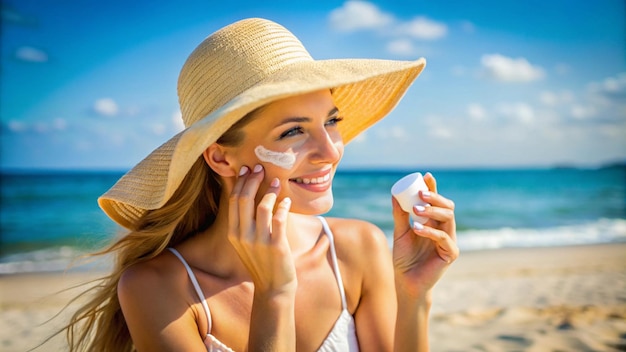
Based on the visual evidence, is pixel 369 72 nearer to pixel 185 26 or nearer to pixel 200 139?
pixel 200 139

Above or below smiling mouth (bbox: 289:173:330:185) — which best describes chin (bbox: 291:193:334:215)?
below

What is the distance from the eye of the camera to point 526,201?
94.5ft

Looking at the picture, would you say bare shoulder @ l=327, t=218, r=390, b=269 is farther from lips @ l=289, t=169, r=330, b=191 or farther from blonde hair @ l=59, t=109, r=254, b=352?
blonde hair @ l=59, t=109, r=254, b=352

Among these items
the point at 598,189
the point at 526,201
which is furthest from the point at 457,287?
the point at 598,189

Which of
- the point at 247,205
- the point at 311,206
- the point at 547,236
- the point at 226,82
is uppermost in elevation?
the point at 547,236

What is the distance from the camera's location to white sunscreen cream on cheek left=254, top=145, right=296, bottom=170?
7.77ft

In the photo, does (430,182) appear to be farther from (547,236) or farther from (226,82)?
(547,236)

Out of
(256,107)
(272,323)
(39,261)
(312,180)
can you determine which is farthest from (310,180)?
(39,261)

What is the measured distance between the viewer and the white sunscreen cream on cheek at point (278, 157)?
2.37 meters

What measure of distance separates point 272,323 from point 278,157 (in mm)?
746

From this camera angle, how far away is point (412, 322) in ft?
8.39

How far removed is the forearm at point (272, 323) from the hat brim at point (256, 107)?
26.3 inches

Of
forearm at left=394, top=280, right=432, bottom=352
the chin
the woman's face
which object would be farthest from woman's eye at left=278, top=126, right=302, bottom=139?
forearm at left=394, top=280, right=432, bottom=352

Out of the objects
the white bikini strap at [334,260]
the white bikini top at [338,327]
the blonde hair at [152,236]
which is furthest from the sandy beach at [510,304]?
the white bikini strap at [334,260]
